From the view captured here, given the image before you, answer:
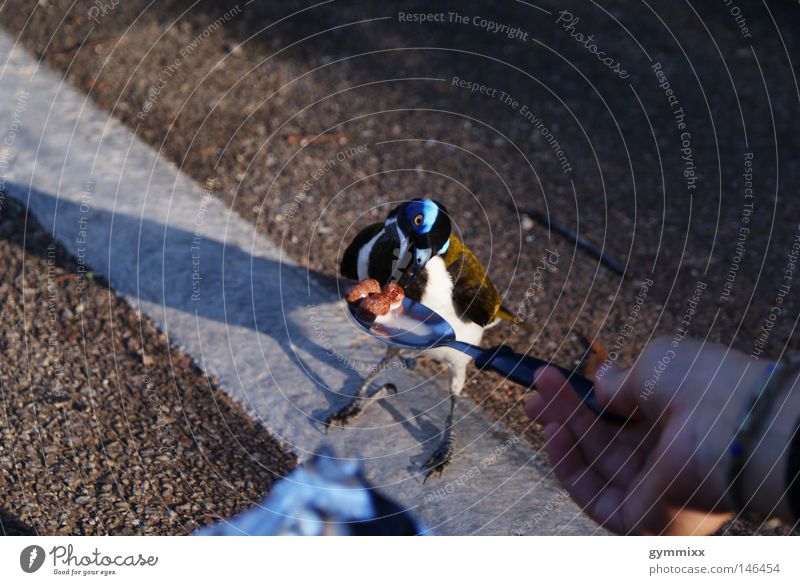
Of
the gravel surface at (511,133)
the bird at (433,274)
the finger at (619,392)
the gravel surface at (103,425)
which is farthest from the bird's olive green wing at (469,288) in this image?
the gravel surface at (103,425)

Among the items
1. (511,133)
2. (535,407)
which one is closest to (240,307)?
(535,407)

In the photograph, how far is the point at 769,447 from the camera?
1.85 meters

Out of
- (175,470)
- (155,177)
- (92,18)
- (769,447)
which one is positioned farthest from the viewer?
(92,18)

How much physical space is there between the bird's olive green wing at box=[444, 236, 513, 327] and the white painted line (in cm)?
36

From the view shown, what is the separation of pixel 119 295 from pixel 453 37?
251 centimetres

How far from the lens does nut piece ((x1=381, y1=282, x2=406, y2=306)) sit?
2.52m

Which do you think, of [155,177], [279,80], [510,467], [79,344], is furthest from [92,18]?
[510,467]

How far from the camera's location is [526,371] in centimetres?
228

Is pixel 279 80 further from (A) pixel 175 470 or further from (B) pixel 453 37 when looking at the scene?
(A) pixel 175 470

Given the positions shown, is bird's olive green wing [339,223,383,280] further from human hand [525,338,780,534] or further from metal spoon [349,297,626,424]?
human hand [525,338,780,534]

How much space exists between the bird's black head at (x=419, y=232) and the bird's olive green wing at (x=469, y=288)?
0.34 feet

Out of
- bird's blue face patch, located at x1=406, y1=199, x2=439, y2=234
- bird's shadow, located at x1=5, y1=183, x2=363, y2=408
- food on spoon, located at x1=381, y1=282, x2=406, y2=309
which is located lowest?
bird's shadow, located at x1=5, y1=183, x2=363, y2=408

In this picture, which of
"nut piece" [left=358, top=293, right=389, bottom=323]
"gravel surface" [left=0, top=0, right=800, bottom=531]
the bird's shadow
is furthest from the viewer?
Result: "gravel surface" [left=0, top=0, right=800, bottom=531]

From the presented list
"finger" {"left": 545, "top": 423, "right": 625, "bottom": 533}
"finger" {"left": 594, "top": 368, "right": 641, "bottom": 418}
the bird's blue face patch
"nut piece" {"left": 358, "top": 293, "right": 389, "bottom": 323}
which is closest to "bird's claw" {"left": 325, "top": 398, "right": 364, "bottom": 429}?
"nut piece" {"left": 358, "top": 293, "right": 389, "bottom": 323}
